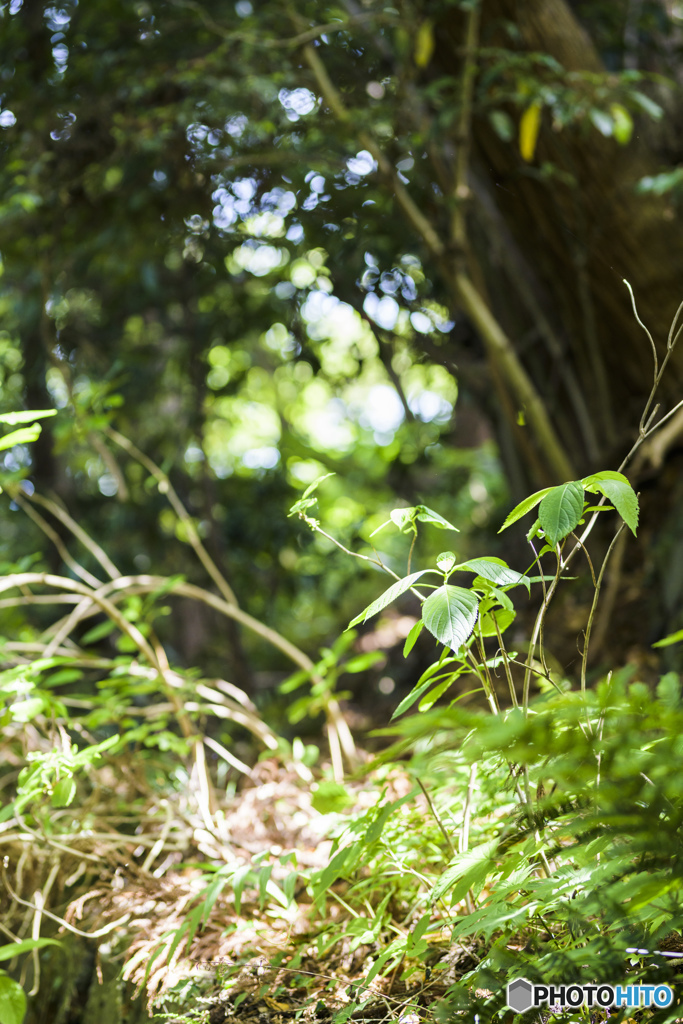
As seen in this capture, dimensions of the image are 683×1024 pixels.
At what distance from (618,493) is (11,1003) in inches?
30.7

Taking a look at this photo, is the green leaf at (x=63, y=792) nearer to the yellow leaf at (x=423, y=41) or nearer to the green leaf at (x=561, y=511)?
the green leaf at (x=561, y=511)

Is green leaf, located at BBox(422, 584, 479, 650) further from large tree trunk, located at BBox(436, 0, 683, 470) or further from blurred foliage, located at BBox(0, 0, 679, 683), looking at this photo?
large tree trunk, located at BBox(436, 0, 683, 470)

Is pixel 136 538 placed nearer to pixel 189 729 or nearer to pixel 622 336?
pixel 189 729

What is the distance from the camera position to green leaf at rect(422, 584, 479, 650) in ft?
1.88

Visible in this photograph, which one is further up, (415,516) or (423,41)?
(423,41)

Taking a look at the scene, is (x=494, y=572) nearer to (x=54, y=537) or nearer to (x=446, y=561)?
(x=446, y=561)

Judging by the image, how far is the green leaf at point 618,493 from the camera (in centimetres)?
55

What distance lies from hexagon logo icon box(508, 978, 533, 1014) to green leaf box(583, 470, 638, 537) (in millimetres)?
426

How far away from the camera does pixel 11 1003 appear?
645 millimetres

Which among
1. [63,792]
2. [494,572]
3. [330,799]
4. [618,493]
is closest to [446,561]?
[494,572]

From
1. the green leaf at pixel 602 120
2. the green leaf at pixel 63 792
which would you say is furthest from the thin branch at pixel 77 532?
the green leaf at pixel 602 120

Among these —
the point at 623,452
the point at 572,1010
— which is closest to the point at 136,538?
the point at 623,452

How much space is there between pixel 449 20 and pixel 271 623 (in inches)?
95.2

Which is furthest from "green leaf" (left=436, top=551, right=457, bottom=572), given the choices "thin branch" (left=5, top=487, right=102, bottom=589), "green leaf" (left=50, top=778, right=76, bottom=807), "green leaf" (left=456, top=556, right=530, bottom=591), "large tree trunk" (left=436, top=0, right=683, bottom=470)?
"large tree trunk" (left=436, top=0, right=683, bottom=470)
